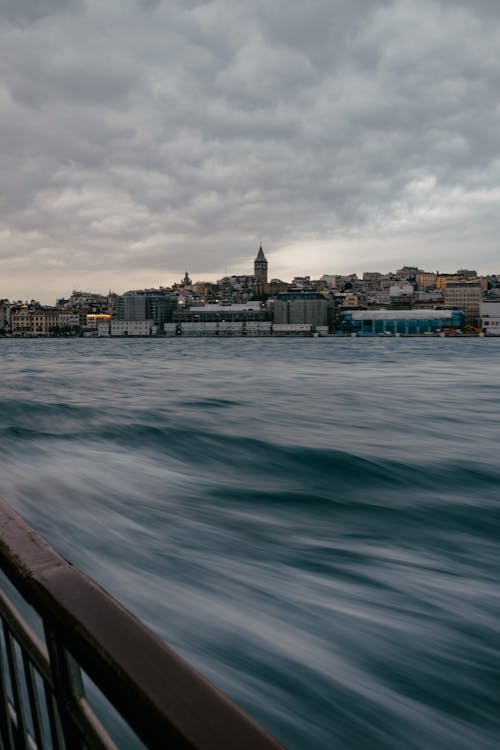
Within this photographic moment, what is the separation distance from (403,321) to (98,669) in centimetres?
8420

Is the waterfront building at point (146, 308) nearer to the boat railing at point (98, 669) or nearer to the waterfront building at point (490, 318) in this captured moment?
the waterfront building at point (490, 318)

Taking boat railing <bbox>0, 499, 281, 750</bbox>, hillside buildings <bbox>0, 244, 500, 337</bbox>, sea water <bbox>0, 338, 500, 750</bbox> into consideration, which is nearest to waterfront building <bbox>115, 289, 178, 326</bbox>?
A: hillside buildings <bbox>0, 244, 500, 337</bbox>

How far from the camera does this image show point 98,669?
0.57m

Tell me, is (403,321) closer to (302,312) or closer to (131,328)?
(302,312)

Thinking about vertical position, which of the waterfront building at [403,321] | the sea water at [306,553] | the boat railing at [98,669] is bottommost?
the sea water at [306,553]

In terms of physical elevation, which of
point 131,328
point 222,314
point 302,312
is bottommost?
point 131,328

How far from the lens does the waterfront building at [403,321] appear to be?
78.9 m

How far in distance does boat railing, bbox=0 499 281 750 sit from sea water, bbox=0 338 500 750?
880mm

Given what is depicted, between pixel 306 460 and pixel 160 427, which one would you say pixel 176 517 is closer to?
pixel 306 460

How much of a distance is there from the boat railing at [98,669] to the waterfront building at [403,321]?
81934 mm

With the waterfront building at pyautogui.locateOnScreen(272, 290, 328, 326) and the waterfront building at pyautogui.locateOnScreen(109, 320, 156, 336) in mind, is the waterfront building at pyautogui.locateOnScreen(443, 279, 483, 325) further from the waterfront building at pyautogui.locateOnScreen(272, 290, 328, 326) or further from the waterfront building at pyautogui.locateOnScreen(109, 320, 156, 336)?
the waterfront building at pyautogui.locateOnScreen(109, 320, 156, 336)

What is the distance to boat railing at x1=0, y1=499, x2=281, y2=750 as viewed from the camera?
471 mm

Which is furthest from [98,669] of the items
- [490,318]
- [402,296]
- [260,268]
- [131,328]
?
[260,268]

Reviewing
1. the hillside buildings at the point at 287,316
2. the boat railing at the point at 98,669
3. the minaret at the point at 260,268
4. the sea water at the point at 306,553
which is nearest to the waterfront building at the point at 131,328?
the hillside buildings at the point at 287,316
